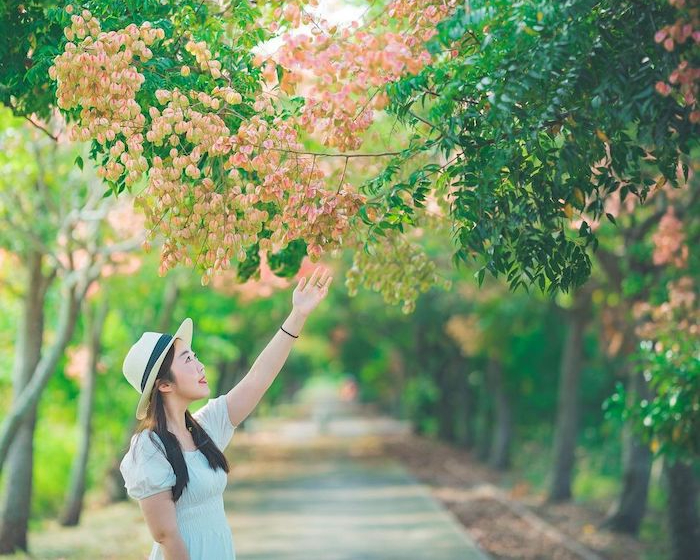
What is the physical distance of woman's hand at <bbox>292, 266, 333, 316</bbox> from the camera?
4984 millimetres

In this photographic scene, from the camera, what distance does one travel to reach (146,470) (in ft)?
Answer: 14.2

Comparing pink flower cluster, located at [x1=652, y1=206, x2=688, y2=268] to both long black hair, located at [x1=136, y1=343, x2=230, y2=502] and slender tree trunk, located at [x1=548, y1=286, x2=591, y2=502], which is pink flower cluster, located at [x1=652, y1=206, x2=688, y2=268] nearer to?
slender tree trunk, located at [x1=548, y1=286, x2=591, y2=502]

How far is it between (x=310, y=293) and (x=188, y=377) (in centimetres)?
74

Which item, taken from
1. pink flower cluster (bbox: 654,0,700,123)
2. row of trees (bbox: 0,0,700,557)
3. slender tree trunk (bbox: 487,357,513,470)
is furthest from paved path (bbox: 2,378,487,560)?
pink flower cluster (bbox: 654,0,700,123)

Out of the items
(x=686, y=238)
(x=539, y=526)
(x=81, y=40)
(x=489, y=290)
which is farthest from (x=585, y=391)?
(x=81, y=40)

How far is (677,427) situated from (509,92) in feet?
15.1

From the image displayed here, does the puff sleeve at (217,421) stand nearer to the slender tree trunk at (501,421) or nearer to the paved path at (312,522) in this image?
the paved path at (312,522)

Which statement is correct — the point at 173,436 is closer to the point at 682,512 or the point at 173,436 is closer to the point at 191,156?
the point at 191,156

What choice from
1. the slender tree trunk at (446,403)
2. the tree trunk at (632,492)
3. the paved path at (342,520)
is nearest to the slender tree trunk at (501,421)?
the paved path at (342,520)

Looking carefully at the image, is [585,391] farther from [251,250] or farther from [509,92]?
[509,92]

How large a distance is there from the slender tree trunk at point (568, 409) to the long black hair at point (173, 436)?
14.8 metres

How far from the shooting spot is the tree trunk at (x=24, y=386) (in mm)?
13289

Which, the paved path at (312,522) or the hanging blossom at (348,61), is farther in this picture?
the paved path at (312,522)

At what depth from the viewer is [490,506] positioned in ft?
65.1
